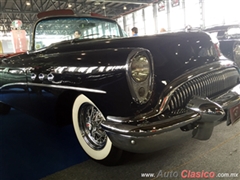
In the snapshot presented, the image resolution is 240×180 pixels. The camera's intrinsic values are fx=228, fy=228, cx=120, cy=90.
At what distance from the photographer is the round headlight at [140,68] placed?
156cm

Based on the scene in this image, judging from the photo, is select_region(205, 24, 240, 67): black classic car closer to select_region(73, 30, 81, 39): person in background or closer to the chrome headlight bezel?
select_region(73, 30, 81, 39): person in background

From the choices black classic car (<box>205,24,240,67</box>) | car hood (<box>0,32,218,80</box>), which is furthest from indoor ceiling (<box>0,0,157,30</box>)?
car hood (<box>0,32,218,80</box>)

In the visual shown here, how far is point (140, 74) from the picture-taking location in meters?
1.59

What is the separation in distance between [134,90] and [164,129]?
12.8 inches

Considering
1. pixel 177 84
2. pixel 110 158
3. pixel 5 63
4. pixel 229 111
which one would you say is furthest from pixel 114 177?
pixel 5 63

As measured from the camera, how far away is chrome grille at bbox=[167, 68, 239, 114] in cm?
164

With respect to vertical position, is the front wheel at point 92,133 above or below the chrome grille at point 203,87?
below

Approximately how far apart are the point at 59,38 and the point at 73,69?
1110 millimetres

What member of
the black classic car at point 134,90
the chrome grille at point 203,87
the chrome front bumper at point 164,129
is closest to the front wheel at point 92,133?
the black classic car at point 134,90

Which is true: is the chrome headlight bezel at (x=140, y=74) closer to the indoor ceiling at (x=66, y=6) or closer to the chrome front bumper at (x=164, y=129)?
the chrome front bumper at (x=164, y=129)

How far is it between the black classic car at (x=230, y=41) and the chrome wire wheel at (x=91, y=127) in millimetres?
3220

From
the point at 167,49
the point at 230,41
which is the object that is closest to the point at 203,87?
the point at 167,49

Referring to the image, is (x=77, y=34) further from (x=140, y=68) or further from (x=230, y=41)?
(x=230, y=41)

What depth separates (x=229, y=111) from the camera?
1847 millimetres
